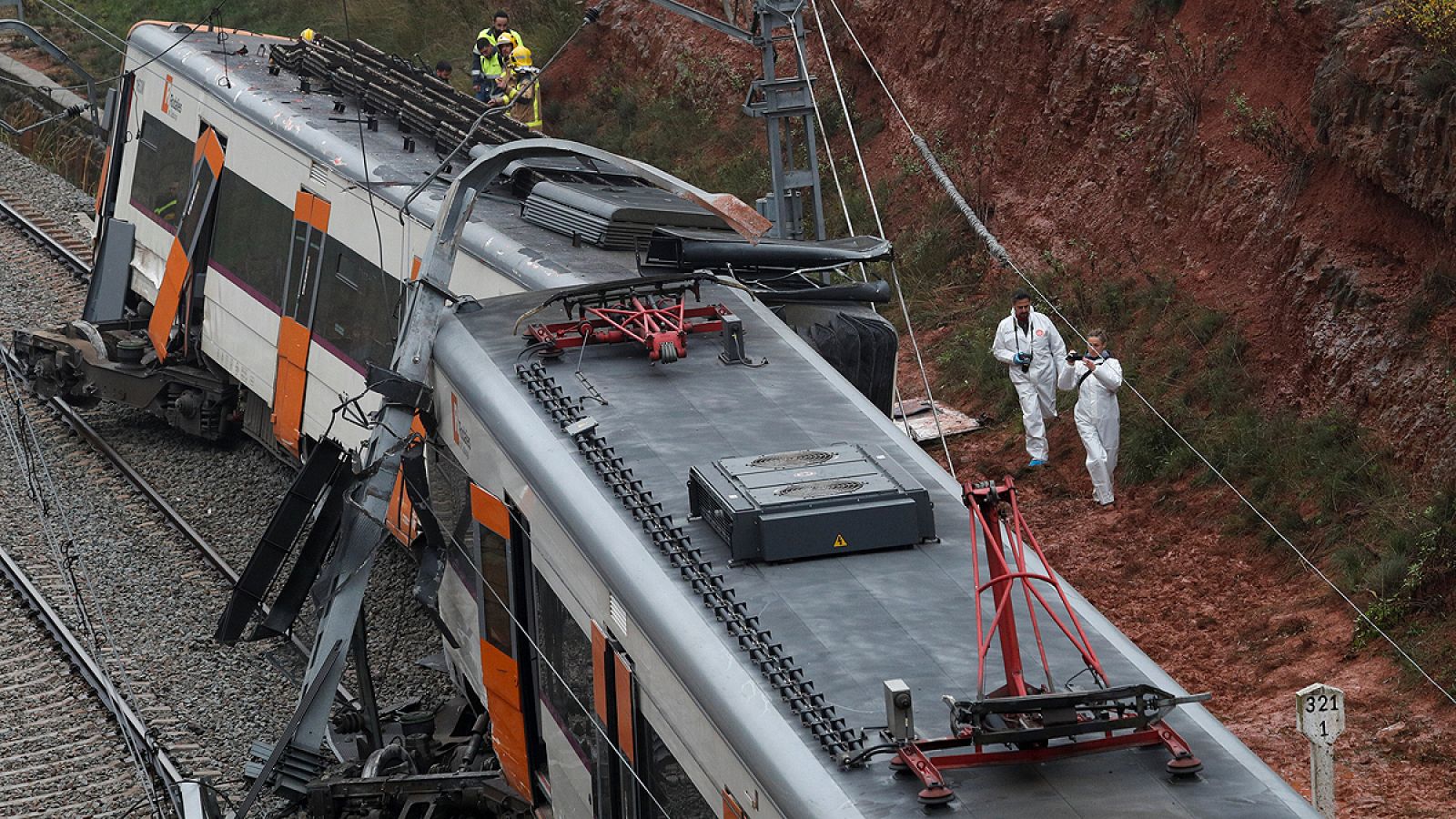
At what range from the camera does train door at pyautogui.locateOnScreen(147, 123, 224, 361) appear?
15.9 m

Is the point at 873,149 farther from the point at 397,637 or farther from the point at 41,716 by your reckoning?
the point at 41,716

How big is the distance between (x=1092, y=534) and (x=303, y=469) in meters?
6.70

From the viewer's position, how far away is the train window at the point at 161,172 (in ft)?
54.6

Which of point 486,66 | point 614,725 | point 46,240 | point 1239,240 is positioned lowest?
point 46,240

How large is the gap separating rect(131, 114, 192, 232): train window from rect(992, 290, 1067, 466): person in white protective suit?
294 inches

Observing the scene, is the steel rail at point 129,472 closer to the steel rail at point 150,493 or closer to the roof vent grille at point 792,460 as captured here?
the steel rail at point 150,493

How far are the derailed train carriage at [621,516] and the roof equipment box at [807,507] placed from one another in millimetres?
15

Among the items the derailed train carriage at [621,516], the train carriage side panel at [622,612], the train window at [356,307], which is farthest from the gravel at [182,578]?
the train carriage side panel at [622,612]

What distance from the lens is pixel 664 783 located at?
704cm

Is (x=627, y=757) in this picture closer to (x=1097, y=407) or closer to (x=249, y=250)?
(x=1097, y=407)

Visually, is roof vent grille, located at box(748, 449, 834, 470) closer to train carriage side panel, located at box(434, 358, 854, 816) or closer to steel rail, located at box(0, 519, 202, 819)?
train carriage side panel, located at box(434, 358, 854, 816)

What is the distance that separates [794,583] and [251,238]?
9.58 metres

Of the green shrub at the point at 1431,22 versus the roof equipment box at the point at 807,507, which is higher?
the green shrub at the point at 1431,22

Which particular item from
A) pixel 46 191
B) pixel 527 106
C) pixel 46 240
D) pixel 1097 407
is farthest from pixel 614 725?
pixel 46 191
